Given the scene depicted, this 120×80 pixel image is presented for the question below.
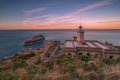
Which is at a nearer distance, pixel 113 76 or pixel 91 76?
pixel 113 76

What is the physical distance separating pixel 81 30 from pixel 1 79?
59.0 ft

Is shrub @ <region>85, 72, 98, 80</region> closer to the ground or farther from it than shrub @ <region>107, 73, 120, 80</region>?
closer to the ground

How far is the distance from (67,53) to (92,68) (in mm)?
10550

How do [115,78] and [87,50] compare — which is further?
[87,50]

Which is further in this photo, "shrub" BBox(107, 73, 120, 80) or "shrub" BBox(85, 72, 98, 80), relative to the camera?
"shrub" BBox(85, 72, 98, 80)

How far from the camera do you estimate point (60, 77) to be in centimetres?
425

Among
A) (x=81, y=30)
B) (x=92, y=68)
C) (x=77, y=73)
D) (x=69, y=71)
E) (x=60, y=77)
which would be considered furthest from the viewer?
(x=81, y=30)

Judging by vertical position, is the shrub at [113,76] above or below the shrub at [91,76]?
above

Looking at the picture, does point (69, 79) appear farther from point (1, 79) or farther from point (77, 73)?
point (1, 79)

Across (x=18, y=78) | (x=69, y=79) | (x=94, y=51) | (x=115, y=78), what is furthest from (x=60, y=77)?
(x=94, y=51)

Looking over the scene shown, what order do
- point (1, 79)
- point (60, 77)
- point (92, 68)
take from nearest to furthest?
point (1, 79) < point (60, 77) < point (92, 68)

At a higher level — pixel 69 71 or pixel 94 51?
pixel 69 71

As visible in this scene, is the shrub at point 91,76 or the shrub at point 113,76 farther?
the shrub at point 91,76

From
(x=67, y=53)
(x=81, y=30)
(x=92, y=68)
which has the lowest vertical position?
(x=67, y=53)
